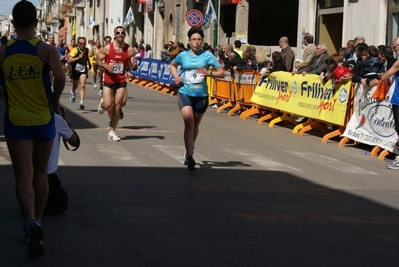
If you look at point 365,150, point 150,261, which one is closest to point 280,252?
point 150,261

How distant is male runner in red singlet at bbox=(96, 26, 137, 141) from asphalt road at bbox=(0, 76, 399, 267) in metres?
0.49

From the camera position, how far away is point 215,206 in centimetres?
844

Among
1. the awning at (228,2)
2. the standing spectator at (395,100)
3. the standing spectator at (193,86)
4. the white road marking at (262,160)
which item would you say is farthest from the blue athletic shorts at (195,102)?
the awning at (228,2)

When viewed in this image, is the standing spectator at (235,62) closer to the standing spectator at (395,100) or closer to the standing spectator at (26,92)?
the standing spectator at (395,100)

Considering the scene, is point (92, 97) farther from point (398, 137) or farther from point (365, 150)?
point (398, 137)

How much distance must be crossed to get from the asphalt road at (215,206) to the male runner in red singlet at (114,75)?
0.49 meters

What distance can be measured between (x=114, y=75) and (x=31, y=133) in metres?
7.73

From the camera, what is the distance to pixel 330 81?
51.6 feet

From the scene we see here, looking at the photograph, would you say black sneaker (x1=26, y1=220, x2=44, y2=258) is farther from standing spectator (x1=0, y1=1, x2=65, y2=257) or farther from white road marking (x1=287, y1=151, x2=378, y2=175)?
white road marking (x1=287, y1=151, x2=378, y2=175)

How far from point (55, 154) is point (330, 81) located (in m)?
9.14

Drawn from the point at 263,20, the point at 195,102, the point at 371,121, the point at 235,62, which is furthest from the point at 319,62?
the point at 263,20

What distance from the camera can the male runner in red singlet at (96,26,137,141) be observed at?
13.9m

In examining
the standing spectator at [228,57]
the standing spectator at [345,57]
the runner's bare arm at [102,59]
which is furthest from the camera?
the standing spectator at [228,57]

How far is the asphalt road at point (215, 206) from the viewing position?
6.38 meters
